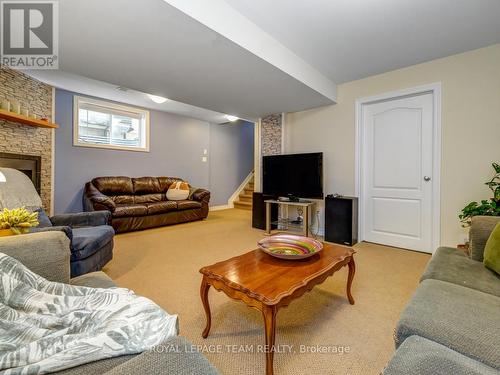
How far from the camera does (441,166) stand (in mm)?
2826

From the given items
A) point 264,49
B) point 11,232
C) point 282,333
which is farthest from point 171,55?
point 282,333

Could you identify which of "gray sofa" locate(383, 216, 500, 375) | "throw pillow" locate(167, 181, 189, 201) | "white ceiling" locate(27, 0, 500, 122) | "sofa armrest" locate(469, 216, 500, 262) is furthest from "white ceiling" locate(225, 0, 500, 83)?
"throw pillow" locate(167, 181, 189, 201)

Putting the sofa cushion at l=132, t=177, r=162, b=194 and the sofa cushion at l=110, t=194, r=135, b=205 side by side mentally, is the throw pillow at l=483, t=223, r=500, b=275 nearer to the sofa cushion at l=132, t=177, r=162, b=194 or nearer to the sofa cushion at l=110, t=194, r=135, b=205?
the sofa cushion at l=110, t=194, r=135, b=205

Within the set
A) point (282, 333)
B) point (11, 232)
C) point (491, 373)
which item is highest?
point (11, 232)

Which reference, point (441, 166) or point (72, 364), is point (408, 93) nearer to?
point (441, 166)

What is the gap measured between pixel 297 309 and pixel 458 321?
3.22 ft

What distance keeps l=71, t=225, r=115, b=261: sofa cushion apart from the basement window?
9.09ft

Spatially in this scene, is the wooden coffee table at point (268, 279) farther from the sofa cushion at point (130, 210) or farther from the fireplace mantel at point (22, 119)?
the fireplace mantel at point (22, 119)

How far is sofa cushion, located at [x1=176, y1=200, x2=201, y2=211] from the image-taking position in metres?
4.60

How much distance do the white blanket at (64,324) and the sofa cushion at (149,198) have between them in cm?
360

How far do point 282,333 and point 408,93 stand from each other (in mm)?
3151

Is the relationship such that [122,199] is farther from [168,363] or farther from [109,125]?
[168,363]

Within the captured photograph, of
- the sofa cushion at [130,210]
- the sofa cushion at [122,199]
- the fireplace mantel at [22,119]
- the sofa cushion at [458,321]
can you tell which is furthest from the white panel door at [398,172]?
the fireplace mantel at [22,119]

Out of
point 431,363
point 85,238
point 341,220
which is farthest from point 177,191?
point 431,363
